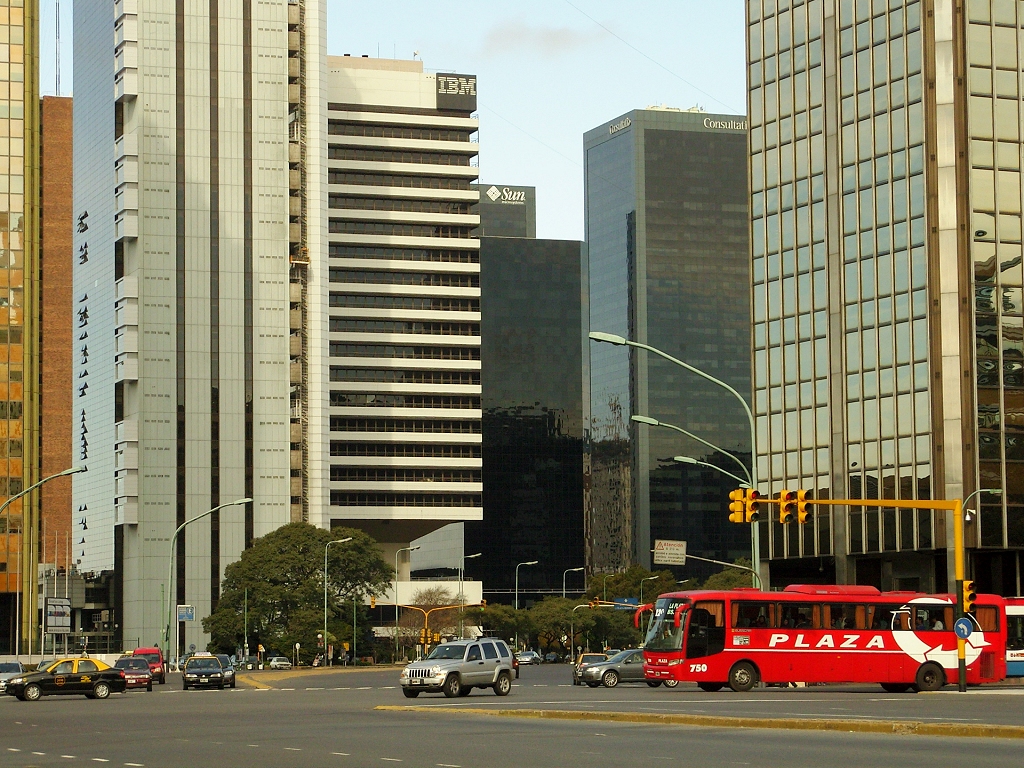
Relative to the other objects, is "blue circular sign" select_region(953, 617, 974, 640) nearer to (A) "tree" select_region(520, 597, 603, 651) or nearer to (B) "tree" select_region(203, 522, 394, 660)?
(B) "tree" select_region(203, 522, 394, 660)

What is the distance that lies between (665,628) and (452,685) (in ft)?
24.8

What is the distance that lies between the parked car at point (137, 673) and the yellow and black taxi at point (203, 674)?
4.84 ft

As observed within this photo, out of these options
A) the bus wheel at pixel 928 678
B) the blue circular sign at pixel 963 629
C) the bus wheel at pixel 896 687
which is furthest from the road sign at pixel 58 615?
the blue circular sign at pixel 963 629

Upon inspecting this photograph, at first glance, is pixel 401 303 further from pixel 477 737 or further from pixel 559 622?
pixel 477 737

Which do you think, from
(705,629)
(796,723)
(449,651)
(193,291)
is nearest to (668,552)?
(705,629)

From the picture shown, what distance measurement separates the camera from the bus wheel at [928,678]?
47.0m

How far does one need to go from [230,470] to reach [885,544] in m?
71.9

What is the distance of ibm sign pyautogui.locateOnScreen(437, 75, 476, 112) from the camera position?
162 meters

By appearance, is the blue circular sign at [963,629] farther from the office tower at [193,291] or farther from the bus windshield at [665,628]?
the office tower at [193,291]

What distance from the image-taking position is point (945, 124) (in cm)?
8144

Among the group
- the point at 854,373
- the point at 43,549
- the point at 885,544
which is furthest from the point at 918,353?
the point at 43,549

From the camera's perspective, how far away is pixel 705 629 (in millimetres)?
46250

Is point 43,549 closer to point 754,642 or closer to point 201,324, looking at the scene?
point 201,324

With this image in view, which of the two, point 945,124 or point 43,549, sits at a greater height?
point 945,124
